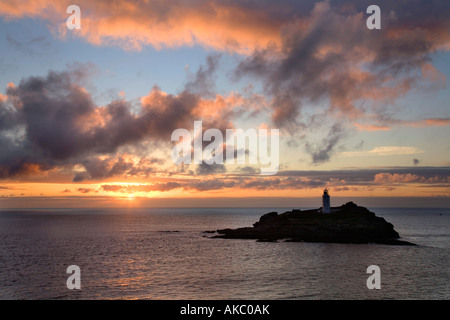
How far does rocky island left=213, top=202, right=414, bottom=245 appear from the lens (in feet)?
304

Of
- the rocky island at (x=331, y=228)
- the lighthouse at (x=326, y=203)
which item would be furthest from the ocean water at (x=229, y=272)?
the lighthouse at (x=326, y=203)

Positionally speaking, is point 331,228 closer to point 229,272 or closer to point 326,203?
point 326,203

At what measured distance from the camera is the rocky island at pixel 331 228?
304ft

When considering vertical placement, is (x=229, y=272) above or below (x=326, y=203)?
below

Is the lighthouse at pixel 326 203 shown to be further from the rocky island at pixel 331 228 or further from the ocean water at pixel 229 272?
the ocean water at pixel 229 272

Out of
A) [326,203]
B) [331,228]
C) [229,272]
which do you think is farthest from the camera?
[326,203]

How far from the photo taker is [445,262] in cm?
6500

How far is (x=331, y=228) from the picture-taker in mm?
95812

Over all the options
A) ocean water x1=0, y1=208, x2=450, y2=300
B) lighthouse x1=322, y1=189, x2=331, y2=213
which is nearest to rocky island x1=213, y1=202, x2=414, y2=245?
lighthouse x1=322, y1=189, x2=331, y2=213

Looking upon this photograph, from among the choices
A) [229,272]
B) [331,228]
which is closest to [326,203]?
[331,228]

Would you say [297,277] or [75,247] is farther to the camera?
[75,247]

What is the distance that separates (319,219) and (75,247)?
204 ft
